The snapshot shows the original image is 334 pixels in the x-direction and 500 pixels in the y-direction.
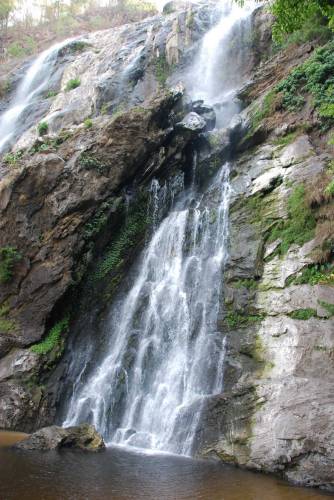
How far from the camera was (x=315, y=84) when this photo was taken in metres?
16.5

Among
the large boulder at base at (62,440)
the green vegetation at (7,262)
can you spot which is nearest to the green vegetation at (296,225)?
the large boulder at base at (62,440)

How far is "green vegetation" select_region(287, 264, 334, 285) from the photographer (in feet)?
36.3

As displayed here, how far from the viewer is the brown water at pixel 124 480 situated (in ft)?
22.3

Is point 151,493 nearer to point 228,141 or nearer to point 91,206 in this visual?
point 91,206

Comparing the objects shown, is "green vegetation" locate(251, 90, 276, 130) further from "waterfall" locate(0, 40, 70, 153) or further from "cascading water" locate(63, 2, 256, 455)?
"waterfall" locate(0, 40, 70, 153)

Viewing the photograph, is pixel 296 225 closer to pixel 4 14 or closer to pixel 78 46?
pixel 78 46

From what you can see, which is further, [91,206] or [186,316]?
[91,206]

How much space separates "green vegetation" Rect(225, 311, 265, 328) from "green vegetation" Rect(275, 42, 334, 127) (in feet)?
25.7

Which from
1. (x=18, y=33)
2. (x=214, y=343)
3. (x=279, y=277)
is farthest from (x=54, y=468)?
(x=18, y=33)

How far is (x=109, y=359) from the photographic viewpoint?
45.7 feet

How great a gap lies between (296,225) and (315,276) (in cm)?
210

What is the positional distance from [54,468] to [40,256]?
28.7 ft

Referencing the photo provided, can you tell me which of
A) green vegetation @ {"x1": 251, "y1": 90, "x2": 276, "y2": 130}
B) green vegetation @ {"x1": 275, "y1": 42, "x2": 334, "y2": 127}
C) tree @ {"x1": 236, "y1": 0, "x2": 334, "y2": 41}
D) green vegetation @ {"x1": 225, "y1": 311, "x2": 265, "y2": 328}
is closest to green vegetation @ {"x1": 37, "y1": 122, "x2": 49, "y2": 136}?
green vegetation @ {"x1": 251, "y1": 90, "x2": 276, "y2": 130}

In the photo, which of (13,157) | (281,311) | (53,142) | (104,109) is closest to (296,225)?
(281,311)
